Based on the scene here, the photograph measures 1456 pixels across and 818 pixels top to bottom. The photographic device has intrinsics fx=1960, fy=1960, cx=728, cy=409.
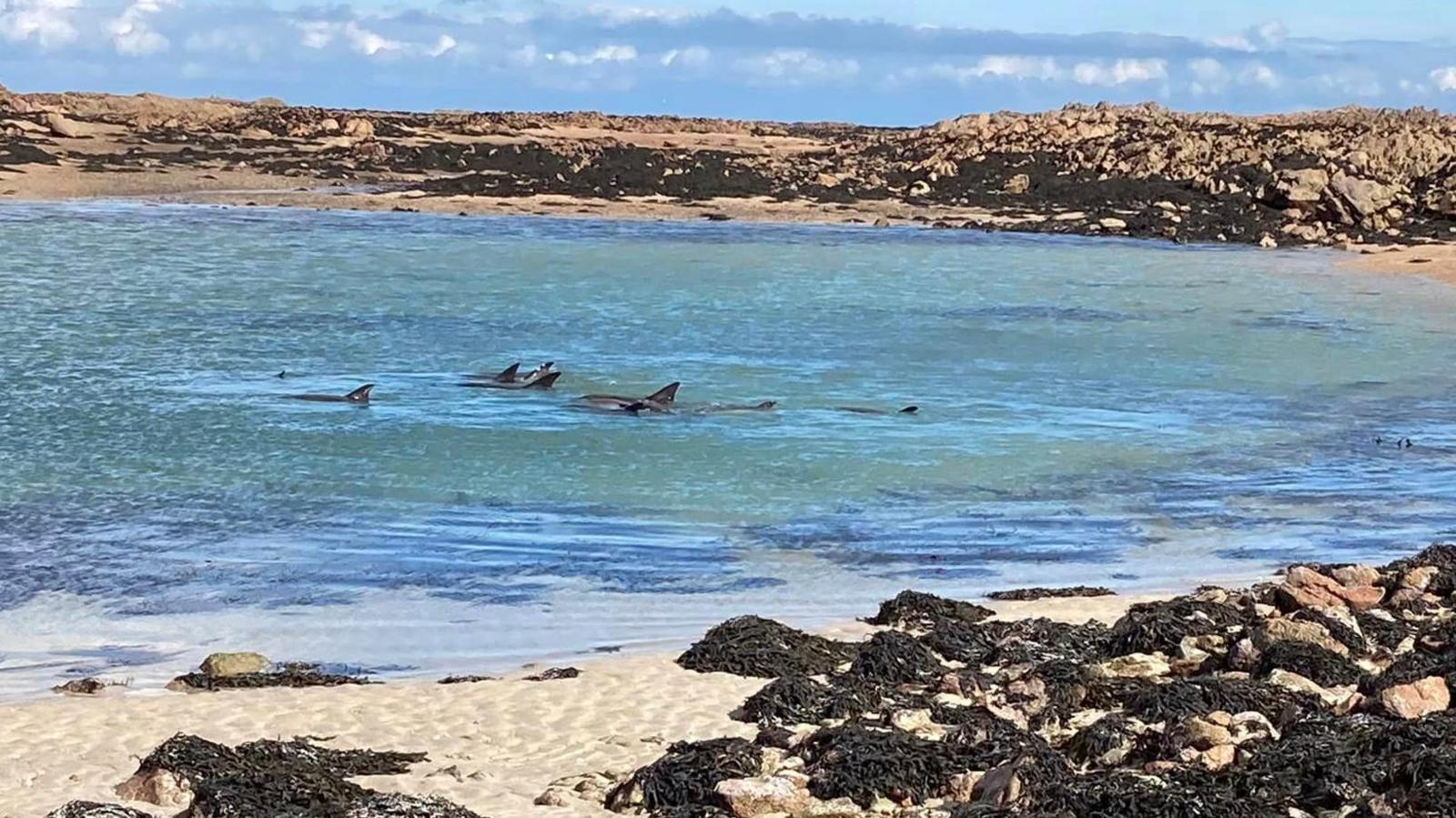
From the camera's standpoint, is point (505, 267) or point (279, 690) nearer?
point (279, 690)

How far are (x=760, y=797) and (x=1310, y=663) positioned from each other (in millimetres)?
2528

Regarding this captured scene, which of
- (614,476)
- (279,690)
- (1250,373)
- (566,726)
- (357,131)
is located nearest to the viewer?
(566,726)

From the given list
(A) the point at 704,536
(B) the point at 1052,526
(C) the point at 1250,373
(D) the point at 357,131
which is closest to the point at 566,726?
(A) the point at 704,536

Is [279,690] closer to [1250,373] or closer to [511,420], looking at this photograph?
[511,420]

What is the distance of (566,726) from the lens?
705 cm

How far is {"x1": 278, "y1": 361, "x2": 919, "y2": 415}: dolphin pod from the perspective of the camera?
49.7ft

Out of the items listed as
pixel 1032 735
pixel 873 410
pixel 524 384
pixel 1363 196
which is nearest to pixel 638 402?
pixel 524 384

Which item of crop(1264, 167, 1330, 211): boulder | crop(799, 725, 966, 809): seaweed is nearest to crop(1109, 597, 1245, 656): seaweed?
crop(799, 725, 966, 809): seaweed

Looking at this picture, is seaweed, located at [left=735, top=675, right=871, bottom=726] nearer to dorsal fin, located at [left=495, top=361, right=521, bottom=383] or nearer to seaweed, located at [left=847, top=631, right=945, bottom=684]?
seaweed, located at [left=847, top=631, right=945, bottom=684]

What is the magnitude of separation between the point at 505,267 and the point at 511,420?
13.8 meters

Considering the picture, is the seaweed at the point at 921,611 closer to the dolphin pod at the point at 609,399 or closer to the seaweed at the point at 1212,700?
the seaweed at the point at 1212,700

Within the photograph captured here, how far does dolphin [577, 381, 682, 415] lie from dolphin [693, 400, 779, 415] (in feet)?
0.80

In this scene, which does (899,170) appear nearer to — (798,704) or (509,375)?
(509,375)

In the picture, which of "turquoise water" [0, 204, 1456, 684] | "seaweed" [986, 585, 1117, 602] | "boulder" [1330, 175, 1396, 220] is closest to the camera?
"seaweed" [986, 585, 1117, 602]
